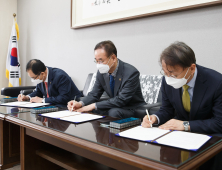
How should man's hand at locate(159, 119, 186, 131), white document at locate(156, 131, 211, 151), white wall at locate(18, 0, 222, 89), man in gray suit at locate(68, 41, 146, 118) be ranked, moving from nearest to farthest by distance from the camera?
white document at locate(156, 131, 211, 151) < man's hand at locate(159, 119, 186, 131) < man in gray suit at locate(68, 41, 146, 118) < white wall at locate(18, 0, 222, 89)

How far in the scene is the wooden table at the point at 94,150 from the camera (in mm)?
786

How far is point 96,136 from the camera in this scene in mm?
1082

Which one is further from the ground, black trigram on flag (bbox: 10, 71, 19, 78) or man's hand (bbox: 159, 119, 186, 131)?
black trigram on flag (bbox: 10, 71, 19, 78)

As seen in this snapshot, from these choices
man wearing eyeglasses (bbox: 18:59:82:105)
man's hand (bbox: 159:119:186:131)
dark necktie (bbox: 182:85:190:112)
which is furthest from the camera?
man wearing eyeglasses (bbox: 18:59:82:105)

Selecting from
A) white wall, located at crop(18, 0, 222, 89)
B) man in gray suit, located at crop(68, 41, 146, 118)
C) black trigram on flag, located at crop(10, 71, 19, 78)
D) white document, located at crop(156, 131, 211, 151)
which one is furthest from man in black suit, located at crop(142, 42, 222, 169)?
black trigram on flag, located at crop(10, 71, 19, 78)

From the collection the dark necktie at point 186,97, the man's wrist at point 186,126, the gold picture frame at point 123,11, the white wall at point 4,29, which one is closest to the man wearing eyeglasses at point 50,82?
the gold picture frame at point 123,11

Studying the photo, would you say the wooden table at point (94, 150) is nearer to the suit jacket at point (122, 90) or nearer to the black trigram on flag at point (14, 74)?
the suit jacket at point (122, 90)

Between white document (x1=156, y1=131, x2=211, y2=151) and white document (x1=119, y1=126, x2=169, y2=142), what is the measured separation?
44 millimetres

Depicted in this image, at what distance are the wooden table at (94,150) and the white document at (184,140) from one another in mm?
25

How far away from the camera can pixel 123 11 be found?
3.00 meters

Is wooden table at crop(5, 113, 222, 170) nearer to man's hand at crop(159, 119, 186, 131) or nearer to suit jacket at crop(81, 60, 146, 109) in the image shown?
man's hand at crop(159, 119, 186, 131)

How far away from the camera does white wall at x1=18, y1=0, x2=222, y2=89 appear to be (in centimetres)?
234

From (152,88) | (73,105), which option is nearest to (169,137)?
(73,105)

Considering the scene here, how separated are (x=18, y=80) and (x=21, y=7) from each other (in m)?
1.78
